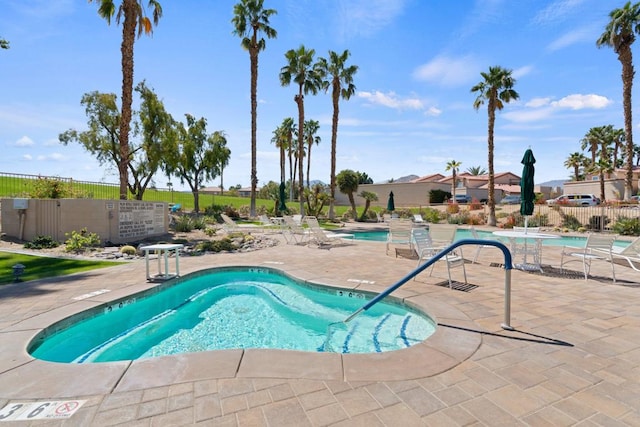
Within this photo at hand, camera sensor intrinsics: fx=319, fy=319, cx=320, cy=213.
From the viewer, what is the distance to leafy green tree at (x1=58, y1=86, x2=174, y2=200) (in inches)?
809

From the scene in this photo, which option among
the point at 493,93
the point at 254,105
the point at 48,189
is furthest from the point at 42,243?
the point at 493,93

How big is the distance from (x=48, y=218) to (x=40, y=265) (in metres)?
4.35

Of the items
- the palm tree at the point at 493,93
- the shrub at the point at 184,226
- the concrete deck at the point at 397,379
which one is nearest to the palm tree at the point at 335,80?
the palm tree at the point at 493,93

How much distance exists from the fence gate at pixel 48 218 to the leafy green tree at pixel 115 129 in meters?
9.66

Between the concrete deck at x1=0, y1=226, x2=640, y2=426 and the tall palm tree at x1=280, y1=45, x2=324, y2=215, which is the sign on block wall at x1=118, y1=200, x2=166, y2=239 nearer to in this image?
the concrete deck at x1=0, y1=226, x2=640, y2=426

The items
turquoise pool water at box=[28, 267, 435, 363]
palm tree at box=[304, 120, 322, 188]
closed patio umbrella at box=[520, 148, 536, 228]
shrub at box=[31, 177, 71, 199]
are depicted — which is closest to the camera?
turquoise pool water at box=[28, 267, 435, 363]

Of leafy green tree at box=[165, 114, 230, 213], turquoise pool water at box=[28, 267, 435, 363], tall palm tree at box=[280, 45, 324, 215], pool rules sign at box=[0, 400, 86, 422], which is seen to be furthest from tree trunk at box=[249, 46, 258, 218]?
pool rules sign at box=[0, 400, 86, 422]

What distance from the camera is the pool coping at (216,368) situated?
105 inches

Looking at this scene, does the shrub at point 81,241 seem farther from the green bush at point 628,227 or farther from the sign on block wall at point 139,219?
the green bush at point 628,227

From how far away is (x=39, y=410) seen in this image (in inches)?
91.1

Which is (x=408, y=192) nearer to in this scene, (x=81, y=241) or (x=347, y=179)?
(x=347, y=179)

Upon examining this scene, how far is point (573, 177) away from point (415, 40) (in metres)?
48.0

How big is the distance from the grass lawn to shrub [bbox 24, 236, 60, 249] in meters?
0.92

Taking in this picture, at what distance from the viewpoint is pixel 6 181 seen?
46.5 ft
